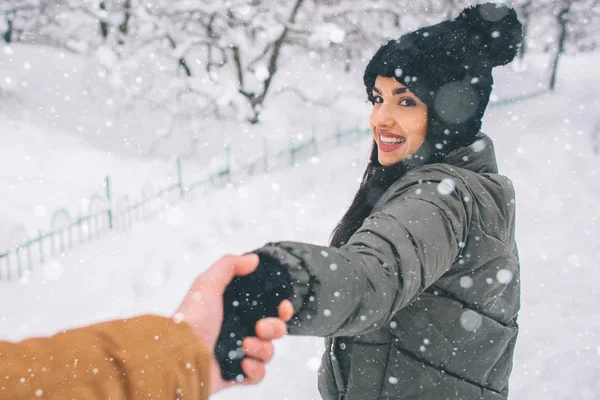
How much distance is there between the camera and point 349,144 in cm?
1247

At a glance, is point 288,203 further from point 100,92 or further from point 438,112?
point 100,92

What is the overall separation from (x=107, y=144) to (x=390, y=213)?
12176mm

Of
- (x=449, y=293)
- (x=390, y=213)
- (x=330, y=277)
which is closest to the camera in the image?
(x=330, y=277)

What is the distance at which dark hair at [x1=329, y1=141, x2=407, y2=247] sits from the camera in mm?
1730

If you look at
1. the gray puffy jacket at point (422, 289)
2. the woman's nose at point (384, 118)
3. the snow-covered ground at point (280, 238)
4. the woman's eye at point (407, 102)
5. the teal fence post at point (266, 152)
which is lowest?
the snow-covered ground at point (280, 238)

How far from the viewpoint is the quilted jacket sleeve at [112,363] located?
2.01 feet

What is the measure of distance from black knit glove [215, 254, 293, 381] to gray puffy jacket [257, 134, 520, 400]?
0.03 meters

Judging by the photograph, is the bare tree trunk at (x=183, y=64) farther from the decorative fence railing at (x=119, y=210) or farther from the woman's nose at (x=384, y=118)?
the woman's nose at (x=384, y=118)

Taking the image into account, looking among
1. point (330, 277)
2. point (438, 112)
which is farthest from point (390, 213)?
point (438, 112)

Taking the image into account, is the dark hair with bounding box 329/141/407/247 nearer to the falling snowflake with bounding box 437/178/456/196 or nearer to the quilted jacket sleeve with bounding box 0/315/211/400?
the falling snowflake with bounding box 437/178/456/196

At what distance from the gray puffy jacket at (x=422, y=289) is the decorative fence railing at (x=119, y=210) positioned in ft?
19.5

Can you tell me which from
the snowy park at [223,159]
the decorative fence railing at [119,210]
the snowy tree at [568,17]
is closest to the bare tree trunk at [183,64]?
the snowy park at [223,159]

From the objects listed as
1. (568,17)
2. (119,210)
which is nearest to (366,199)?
(119,210)

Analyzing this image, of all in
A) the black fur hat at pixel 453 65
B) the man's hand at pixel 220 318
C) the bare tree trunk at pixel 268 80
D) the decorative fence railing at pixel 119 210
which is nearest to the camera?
the man's hand at pixel 220 318
